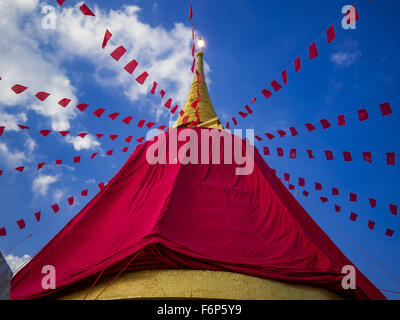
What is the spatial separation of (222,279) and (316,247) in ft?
3.77

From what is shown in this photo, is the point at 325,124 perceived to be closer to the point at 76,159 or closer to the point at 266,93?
the point at 266,93

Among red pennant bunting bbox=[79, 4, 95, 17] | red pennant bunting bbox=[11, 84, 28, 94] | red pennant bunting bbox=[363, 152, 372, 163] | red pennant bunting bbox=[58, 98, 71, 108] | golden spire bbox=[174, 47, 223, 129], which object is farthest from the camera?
golden spire bbox=[174, 47, 223, 129]

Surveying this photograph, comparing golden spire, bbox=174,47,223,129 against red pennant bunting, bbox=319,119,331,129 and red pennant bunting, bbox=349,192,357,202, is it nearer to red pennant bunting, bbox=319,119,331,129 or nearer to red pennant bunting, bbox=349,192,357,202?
red pennant bunting, bbox=319,119,331,129

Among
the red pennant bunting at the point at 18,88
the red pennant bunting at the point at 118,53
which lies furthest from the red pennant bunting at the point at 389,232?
the red pennant bunting at the point at 18,88

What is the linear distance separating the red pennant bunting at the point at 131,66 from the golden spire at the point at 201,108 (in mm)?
2002

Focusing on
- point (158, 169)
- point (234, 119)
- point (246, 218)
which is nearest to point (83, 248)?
point (158, 169)

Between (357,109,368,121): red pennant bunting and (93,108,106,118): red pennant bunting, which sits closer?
(357,109,368,121): red pennant bunting

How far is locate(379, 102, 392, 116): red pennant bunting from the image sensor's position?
3.35m

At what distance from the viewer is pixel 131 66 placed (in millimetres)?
3381

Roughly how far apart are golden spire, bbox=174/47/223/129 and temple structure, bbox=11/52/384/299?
2.04 meters

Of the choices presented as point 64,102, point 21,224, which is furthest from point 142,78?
point 21,224

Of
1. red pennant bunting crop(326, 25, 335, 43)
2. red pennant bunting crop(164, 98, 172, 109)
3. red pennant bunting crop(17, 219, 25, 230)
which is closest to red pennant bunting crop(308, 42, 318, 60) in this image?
red pennant bunting crop(326, 25, 335, 43)

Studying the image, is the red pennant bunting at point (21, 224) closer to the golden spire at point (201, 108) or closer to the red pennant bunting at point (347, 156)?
the golden spire at point (201, 108)
